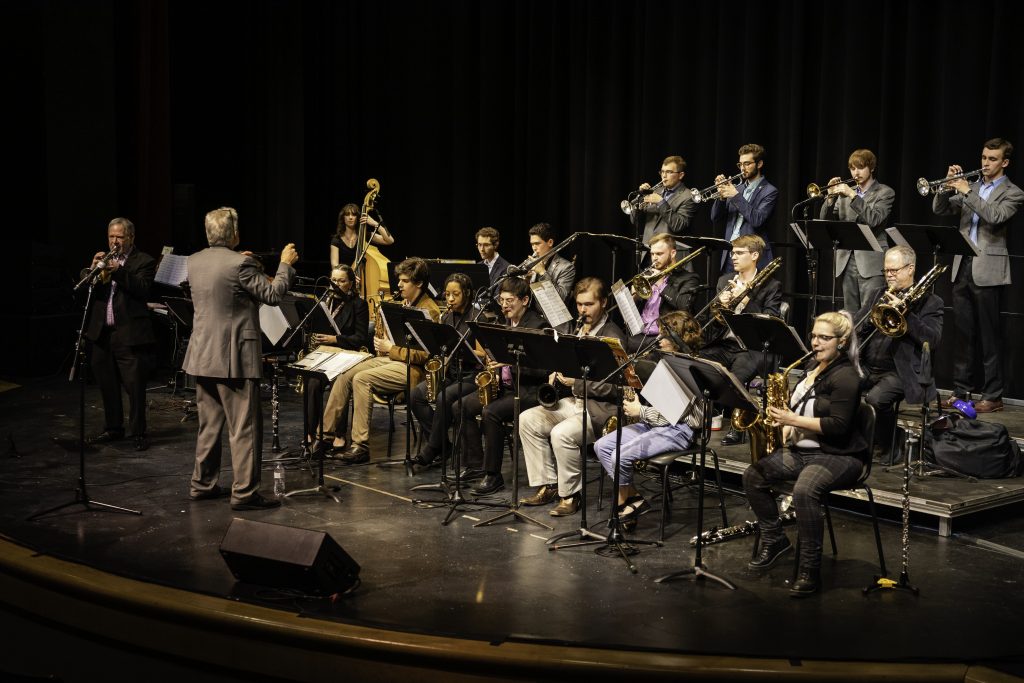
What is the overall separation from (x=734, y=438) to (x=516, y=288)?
1.69 m

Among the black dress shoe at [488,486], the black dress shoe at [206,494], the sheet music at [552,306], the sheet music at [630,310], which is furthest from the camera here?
the black dress shoe at [488,486]

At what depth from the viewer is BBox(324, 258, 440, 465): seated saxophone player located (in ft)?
23.4

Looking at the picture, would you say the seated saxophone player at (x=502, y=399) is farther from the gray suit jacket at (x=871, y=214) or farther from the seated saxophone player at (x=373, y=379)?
the gray suit jacket at (x=871, y=214)

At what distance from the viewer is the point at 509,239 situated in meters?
11.8

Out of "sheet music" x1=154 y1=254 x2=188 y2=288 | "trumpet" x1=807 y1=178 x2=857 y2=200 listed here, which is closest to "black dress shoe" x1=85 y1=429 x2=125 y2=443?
"sheet music" x1=154 y1=254 x2=188 y2=288

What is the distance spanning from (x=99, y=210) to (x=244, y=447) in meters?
6.06

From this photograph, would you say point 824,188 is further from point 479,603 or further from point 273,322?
point 479,603

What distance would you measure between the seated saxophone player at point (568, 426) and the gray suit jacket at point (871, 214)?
2.40 meters

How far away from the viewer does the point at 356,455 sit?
7.18 meters

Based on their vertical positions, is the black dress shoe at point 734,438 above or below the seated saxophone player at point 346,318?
below

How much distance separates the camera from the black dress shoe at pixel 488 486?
6.39 metres

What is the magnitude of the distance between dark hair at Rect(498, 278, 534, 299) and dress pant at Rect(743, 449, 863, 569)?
198 cm

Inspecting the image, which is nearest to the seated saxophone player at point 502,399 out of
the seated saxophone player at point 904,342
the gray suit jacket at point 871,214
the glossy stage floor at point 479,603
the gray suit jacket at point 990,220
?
the glossy stage floor at point 479,603

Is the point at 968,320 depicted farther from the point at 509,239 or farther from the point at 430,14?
the point at 430,14
